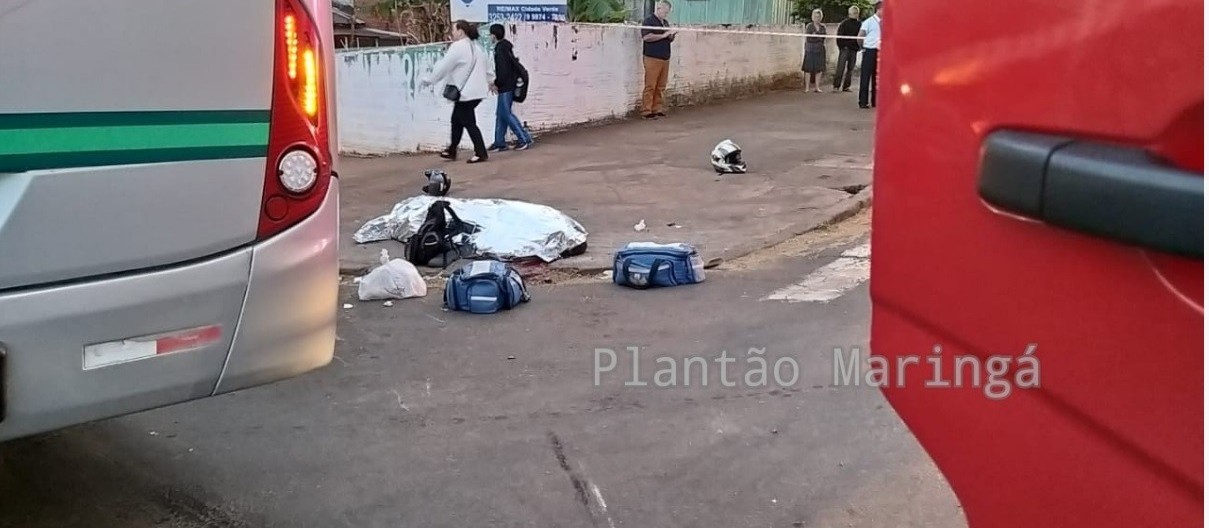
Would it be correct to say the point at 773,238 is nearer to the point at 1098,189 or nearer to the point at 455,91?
the point at 455,91

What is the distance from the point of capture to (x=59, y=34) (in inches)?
94.2

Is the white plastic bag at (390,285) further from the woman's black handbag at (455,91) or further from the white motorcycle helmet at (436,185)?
the woman's black handbag at (455,91)

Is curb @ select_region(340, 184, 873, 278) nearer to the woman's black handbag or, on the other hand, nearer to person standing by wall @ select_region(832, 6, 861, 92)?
the woman's black handbag

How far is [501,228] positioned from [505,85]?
590 cm

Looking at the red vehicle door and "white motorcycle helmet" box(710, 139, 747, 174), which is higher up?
the red vehicle door

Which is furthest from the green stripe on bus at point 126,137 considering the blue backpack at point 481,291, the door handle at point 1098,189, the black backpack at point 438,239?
the black backpack at point 438,239

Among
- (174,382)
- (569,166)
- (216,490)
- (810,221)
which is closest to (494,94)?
(569,166)

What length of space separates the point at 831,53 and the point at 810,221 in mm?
14414

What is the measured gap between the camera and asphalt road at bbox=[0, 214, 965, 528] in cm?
366

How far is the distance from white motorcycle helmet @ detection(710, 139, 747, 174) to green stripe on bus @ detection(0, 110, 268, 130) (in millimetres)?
9312

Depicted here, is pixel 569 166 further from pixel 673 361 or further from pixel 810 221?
pixel 673 361

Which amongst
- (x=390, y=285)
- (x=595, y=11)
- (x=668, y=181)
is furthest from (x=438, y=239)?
(x=595, y=11)

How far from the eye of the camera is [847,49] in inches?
799

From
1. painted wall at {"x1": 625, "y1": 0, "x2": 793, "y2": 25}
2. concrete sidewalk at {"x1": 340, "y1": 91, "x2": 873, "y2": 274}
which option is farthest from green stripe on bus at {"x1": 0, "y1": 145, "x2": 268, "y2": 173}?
painted wall at {"x1": 625, "y1": 0, "x2": 793, "y2": 25}
